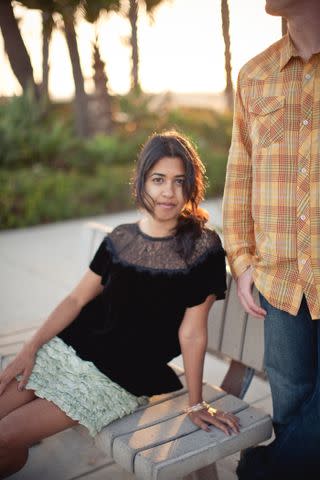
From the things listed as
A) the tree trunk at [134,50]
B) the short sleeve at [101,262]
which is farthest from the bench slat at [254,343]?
the tree trunk at [134,50]

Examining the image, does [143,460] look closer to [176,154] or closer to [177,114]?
[176,154]

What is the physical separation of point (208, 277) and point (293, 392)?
1.71ft

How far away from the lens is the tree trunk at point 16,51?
1210 cm

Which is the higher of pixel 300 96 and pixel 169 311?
pixel 300 96

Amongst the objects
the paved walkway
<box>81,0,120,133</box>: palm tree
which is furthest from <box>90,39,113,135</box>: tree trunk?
the paved walkway

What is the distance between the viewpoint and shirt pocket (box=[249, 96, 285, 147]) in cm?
212

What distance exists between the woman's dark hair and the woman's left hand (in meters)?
0.59

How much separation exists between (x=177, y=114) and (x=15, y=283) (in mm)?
8168

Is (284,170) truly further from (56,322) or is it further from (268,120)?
(56,322)

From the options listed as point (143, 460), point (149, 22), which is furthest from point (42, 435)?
point (149, 22)

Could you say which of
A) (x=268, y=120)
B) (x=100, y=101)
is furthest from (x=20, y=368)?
(x=100, y=101)

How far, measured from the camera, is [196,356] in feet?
7.90

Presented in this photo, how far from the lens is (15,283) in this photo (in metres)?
6.11

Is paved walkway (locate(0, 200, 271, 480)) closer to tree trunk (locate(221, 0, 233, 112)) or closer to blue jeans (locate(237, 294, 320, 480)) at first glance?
blue jeans (locate(237, 294, 320, 480))
